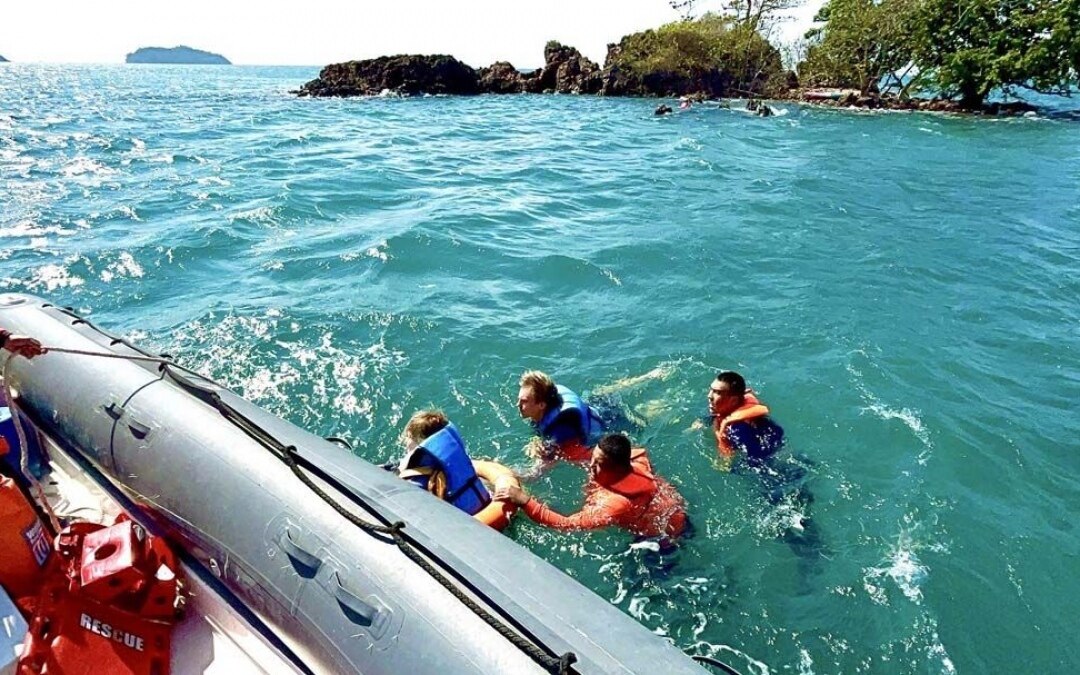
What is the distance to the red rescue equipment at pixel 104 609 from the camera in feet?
7.64

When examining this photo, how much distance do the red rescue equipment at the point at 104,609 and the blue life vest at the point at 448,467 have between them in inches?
52.0

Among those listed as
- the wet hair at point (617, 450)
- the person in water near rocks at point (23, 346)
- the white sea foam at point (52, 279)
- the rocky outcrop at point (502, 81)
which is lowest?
the wet hair at point (617, 450)

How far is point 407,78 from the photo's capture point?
136ft

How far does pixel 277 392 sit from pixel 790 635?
4.75 m

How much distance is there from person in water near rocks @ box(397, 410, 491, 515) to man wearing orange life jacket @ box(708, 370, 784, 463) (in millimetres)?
2044

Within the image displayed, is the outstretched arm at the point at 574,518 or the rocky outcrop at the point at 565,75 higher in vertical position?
the rocky outcrop at the point at 565,75

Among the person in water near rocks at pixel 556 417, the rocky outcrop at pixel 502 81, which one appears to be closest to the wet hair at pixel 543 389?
the person in water near rocks at pixel 556 417

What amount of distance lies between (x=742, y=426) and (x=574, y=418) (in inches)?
50.4

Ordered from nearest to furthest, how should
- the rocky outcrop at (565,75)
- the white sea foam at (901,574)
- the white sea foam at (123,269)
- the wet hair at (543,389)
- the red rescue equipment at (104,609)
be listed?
the red rescue equipment at (104,609)
the white sea foam at (901,574)
the wet hair at (543,389)
the white sea foam at (123,269)
the rocky outcrop at (565,75)

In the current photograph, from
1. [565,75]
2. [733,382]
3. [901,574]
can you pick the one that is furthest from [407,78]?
[901,574]

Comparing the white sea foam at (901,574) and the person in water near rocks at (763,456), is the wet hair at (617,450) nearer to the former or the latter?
the person in water near rocks at (763,456)

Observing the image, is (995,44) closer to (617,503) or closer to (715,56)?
(715,56)

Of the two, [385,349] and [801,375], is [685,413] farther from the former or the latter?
[385,349]

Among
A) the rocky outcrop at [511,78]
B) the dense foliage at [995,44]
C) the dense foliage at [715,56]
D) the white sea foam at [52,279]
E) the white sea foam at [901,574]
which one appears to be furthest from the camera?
the rocky outcrop at [511,78]
